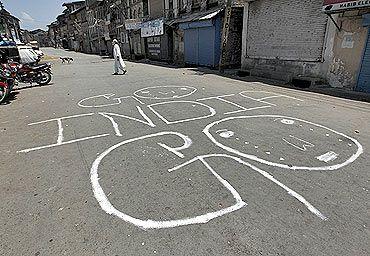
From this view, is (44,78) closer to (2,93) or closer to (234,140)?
(2,93)

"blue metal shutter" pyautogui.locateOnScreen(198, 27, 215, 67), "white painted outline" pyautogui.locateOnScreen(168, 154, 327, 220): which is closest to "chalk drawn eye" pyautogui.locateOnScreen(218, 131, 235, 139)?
"white painted outline" pyautogui.locateOnScreen(168, 154, 327, 220)

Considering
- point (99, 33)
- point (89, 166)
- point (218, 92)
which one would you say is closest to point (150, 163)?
point (89, 166)

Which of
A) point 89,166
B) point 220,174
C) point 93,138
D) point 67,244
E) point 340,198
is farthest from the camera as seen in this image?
point 93,138

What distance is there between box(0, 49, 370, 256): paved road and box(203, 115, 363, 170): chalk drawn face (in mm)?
22

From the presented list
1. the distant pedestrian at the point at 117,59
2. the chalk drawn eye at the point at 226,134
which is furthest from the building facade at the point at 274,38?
the chalk drawn eye at the point at 226,134

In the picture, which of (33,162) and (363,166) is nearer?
(363,166)

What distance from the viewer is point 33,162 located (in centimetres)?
407

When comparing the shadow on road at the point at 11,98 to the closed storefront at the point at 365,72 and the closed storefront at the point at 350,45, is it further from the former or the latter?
the closed storefront at the point at 365,72

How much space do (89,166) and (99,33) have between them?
2078 inches

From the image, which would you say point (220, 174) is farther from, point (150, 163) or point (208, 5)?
point (208, 5)

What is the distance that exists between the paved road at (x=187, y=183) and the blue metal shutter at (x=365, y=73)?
334cm

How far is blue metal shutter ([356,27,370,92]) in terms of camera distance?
873cm

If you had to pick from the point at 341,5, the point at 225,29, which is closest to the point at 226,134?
the point at 341,5

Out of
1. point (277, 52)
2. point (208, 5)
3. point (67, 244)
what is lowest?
point (67, 244)
